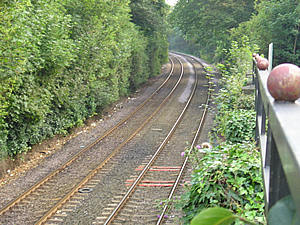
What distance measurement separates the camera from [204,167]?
4.55 m

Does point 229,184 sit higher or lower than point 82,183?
higher

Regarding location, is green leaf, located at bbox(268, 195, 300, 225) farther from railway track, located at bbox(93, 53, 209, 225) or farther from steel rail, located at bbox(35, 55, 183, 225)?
steel rail, located at bbox(35, 55, 183, 225)

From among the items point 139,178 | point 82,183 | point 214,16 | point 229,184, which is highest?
point 214,16

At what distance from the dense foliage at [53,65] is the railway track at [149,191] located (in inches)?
156

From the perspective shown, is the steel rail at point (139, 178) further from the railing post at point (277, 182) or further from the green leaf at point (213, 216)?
the green leaf at point (213, 216)

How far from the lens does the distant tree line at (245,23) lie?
1897 centimetres

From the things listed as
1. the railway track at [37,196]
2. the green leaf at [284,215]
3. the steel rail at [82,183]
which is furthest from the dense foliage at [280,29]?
the green leaf at [284,215]

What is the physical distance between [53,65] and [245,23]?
1604cm

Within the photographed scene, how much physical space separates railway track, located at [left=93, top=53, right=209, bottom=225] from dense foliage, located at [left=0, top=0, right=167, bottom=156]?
3.97 metres

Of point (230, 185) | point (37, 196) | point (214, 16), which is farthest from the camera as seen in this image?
point (214, 16)

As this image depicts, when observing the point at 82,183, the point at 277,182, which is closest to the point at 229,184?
the point at 277,182

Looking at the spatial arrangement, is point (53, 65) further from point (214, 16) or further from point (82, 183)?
point (214, 16)

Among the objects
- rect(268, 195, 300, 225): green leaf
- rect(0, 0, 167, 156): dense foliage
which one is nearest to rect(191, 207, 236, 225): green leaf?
rect(268, 195, 300, 225): green leaf

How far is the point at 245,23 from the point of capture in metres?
23.1
